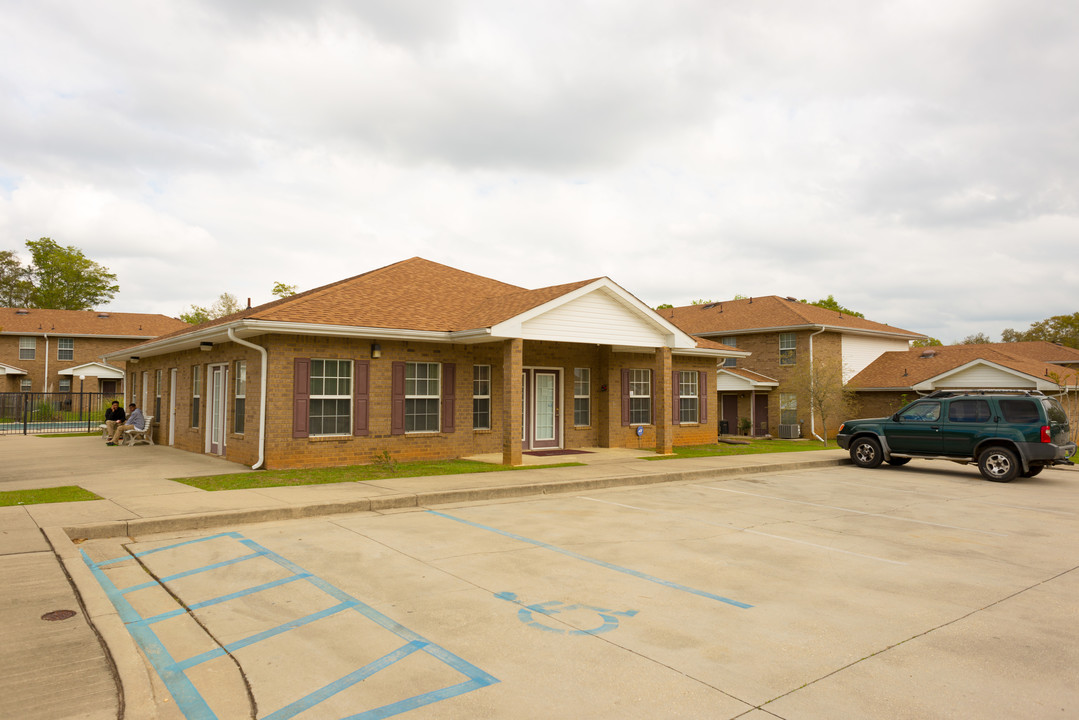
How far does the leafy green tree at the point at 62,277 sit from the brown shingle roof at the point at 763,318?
55.2 m

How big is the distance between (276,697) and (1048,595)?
271 inches

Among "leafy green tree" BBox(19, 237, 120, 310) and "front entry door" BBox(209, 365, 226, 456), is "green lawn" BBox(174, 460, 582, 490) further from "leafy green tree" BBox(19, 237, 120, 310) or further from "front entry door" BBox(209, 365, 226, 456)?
"leafy green tree" BBox(19, 237, 120, 310)

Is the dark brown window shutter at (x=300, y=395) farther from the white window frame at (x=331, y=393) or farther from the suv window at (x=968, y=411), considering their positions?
the suv window at (x=968, y=411)

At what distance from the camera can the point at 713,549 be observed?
312 inches

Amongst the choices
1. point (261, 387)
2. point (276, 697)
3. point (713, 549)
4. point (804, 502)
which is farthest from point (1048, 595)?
point (261, 387)

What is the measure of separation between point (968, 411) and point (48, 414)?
38.3 metres

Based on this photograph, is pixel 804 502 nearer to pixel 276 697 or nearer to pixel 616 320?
pixel 616 320

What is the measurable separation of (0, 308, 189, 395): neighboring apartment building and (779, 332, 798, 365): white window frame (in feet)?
122

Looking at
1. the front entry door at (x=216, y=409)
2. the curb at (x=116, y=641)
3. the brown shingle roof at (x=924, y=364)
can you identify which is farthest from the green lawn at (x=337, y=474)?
the brown shingle roof at (x=924, y=364)

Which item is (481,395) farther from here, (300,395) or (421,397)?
(300,395)

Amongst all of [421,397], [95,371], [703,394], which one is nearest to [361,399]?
[421,397]

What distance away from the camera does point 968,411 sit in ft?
51.2

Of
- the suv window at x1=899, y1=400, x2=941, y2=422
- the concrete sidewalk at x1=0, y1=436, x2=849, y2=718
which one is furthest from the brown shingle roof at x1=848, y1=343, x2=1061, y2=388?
the suv window at x1=899, y1=400, x2=941, y2=422

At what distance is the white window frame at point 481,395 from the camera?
17.1m
